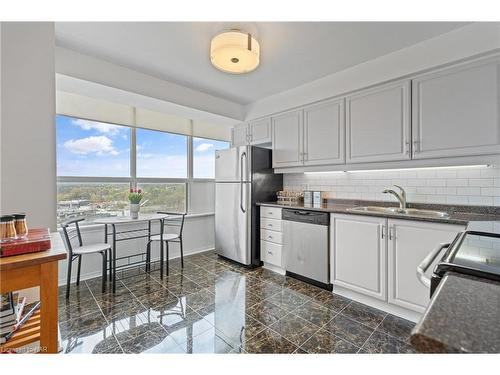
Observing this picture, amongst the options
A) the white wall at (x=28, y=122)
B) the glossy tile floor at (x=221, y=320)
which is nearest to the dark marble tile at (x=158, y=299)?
the glossy tile floor at (x=221, y=320)

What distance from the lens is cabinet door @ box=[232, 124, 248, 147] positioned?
380 cm

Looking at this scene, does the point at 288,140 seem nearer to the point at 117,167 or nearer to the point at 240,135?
the point at 240,135

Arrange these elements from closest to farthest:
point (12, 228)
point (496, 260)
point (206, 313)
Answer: point (496, 260) < point (12, 228) < point (206, 313)

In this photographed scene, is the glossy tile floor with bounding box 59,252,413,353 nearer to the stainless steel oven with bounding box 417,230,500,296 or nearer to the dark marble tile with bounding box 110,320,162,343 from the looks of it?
the dark marble tile with bounding box 110,320,162,343

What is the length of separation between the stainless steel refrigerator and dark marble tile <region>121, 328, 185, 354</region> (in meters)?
1.59

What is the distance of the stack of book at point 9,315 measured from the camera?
89 cm

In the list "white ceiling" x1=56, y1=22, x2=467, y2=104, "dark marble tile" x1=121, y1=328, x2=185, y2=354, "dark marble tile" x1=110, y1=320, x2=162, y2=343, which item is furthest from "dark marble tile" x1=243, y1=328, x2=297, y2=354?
"white ceiling" x1=56, y1=22, x2=467, y2=104

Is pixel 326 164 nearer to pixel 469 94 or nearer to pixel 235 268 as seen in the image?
pixel 469 94

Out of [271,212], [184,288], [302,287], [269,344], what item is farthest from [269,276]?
[269,344]

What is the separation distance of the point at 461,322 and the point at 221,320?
1.92 meters

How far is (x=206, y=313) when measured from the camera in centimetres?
209

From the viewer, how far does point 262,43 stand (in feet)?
6.91

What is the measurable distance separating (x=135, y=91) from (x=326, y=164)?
2.41 meters
